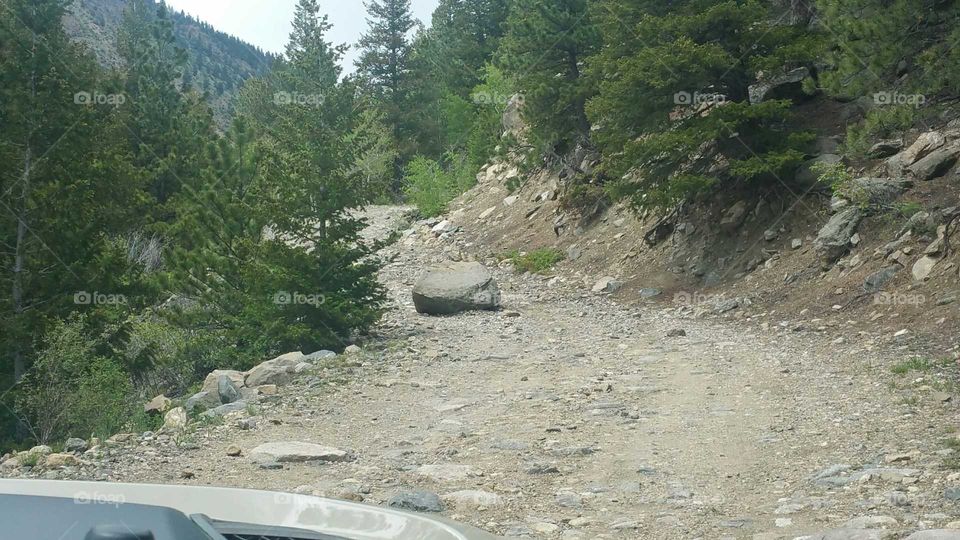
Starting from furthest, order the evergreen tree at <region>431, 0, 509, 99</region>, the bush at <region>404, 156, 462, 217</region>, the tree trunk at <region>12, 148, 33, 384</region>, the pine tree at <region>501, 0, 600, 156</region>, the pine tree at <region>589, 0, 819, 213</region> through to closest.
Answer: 1. the evergreen tree at <region>431, 0, 509, 99</region>
2. the bush at <region>404, 156, 462, 217</region>
3. the pine tree at <region>501, 0, 600, 156</region>
4. the pine tree at <region>589, 0, 819, 213</region>
5. the tree trunk at <region>12, 148, 33, 384</region>

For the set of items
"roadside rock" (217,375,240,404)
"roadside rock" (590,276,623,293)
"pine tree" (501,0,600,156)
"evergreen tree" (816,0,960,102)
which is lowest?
"roadside rock" (217,375,240,404)

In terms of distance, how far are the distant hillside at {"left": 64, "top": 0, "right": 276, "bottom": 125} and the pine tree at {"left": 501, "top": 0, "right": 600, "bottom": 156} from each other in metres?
71.3

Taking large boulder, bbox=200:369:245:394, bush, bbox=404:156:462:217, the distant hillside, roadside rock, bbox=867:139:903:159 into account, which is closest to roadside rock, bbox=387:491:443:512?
large boulder, bbox=200:369:245:394

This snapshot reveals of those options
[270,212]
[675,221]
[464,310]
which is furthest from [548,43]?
[270,212]

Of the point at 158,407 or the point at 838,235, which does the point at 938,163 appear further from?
the point at 158,407

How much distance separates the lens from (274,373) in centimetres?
1283

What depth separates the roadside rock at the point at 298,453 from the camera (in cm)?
873

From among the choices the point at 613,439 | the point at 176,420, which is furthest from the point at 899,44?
the point at 176,420

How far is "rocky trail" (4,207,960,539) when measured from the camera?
6.51 meters

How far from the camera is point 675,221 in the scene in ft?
72.0

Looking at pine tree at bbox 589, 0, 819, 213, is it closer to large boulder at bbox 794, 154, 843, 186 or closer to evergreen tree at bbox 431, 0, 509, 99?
large boulder at bbox 794, 154, 843, 186

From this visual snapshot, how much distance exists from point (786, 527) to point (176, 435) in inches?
256

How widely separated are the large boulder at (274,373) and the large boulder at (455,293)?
19.9ft

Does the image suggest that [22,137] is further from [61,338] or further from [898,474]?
[898,474]
